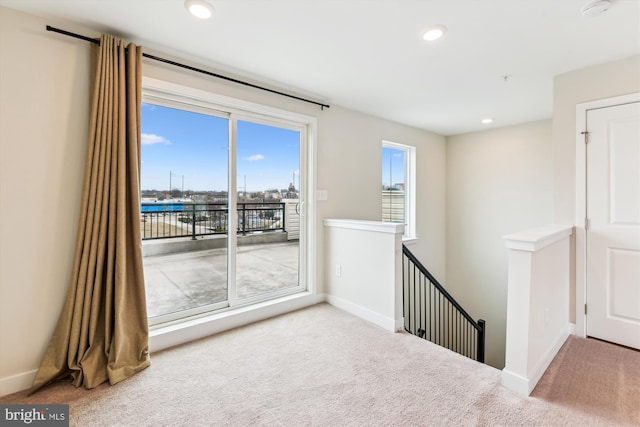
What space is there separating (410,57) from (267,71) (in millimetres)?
1249

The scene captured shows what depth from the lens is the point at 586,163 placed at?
253cm

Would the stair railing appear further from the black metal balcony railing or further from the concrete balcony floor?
the black metal balcony railing

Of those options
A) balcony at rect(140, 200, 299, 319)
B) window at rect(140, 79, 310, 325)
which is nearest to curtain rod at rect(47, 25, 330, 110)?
window at rect(140, 79, 310, 325)

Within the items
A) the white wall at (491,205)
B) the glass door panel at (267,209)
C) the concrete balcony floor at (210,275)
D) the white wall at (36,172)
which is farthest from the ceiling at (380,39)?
the concrete balcony floor at (210,275)

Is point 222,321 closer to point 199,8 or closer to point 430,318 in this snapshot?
point 199,8

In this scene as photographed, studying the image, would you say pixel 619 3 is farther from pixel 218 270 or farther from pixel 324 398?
pixel 218 270

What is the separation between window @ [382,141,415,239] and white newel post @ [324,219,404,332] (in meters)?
1.45

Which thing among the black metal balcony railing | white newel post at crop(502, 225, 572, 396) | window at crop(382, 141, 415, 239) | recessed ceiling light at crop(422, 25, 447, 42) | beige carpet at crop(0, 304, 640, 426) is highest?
recessed ceiling light at crop(422, 25, 447, 42)

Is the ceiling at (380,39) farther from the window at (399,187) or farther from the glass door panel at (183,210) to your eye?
the window at (399,187)

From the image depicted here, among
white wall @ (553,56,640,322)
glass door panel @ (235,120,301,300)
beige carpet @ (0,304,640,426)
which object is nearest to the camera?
beige carpet @ (0,304,640,426)

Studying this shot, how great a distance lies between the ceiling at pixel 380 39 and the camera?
5.82 ft

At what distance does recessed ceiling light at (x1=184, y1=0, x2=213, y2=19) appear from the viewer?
5.70 ft

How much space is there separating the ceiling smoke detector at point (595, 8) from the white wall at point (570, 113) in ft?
3.11

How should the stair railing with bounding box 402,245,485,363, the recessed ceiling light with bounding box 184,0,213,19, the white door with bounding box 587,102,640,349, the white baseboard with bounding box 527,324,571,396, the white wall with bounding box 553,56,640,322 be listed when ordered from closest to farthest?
the recessed ceiling light with bounding box 184,0,213,19 → the white baseboard with bounding box 527,324,571,396 → the white door with bounding box 587,102,640,349 → the white wall with bounding box 553,56,640,322 → the stair railing with bounding box 402,245,485,363
